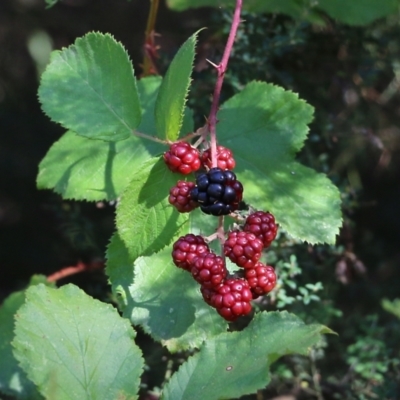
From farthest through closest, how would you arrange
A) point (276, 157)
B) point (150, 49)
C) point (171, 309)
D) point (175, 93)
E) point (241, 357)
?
point (150, 49) → point (276, 157) → point (171, 309) → point (175, 93) → point (241, 357)

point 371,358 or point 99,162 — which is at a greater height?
point 99,162

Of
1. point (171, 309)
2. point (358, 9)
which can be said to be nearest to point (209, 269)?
point (171, 309)

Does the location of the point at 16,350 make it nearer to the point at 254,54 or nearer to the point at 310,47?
the point at 254,54

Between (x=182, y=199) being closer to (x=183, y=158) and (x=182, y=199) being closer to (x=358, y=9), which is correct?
(x=183, y=158)

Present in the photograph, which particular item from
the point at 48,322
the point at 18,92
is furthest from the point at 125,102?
the point at 18,92

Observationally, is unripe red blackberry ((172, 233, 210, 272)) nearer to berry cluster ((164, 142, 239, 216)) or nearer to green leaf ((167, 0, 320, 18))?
berry cluster ((164, 142, 239, 216))

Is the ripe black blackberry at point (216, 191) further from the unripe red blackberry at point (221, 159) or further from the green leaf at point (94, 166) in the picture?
the green leaf at point (94, 166)

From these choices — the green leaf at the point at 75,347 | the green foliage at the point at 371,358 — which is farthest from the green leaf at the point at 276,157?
the green foliage at the point at 371,358
